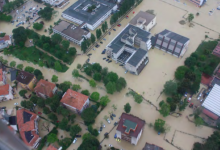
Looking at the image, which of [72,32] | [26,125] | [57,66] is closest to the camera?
[26,125]

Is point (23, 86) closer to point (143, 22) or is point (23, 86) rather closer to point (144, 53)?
point (144, 53)

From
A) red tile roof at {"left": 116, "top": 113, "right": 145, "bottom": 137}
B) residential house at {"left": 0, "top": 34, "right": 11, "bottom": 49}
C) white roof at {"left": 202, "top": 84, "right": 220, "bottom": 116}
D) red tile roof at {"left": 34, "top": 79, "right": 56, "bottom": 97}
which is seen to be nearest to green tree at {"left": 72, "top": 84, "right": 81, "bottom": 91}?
red tile roof at {"left": 34, "top": 79, "right": 56, "bottom": 97}

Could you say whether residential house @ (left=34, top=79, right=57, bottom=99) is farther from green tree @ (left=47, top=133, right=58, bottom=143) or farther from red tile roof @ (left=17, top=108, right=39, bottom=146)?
green tree @ (left=47, top=133, right=58, bottom=143)

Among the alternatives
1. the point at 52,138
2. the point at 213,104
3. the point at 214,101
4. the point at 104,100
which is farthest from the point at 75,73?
the point at 214,101

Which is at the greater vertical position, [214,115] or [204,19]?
[204,19]

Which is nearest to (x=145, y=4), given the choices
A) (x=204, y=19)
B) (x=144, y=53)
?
(x=204, y=19)

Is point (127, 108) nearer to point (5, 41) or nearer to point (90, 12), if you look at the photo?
point (90, 12)
